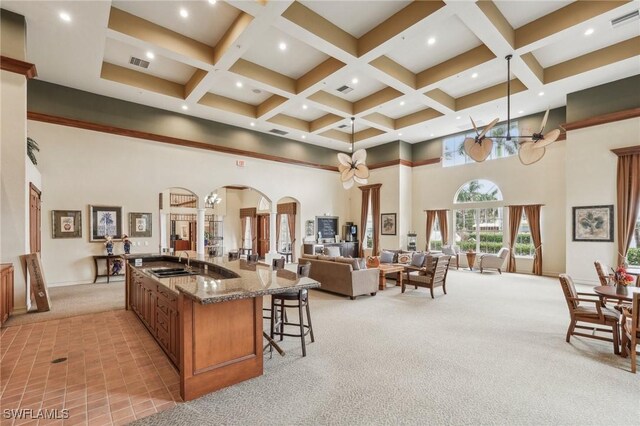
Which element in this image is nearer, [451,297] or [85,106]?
[451,297]

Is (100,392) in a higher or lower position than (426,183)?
lower

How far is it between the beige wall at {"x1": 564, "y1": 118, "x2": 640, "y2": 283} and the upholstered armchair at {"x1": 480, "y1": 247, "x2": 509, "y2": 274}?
1.66m

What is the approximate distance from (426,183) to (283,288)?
1078 centimetres

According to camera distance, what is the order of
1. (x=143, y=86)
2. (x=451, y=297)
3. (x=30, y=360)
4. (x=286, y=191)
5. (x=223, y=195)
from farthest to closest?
(x=223, y=195), (x=286, y=191), (x=143, y=86), (x=451, y=297), (x=30, y=360)

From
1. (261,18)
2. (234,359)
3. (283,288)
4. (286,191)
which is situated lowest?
(234,359)

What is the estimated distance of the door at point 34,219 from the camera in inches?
220

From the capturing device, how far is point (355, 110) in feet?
30.4

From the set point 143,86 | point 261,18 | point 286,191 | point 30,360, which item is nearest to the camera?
point 30,360

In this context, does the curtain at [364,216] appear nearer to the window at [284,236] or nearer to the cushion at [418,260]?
the window at [284,236]

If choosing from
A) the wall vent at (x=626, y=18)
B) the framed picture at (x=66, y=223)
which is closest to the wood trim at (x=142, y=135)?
the framed picture at (x=66, y=223)

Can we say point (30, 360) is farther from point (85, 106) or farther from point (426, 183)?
point (426, 183)

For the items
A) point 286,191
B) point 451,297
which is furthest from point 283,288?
point 286,191

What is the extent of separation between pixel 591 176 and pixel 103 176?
12848 millimetres

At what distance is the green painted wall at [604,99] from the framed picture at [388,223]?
6.34 m
